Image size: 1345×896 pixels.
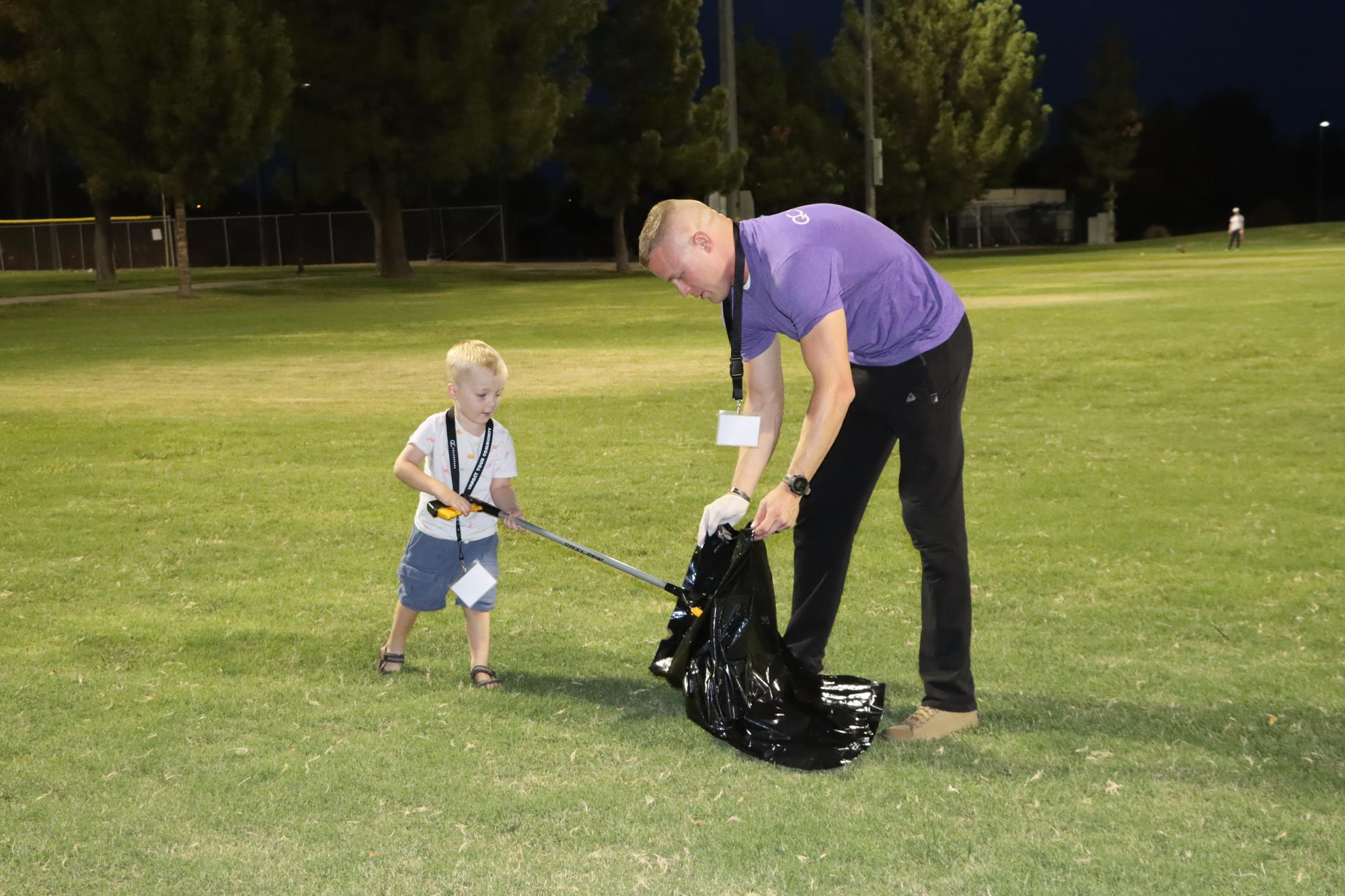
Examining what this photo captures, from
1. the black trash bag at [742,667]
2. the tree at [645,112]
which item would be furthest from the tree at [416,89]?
the black trash bag at [742,667]

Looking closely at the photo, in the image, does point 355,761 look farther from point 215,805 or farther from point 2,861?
point 2,861

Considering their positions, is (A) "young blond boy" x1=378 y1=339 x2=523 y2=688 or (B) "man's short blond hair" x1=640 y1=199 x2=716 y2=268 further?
(A) "young blond boy" x1=378 y1=339 x2=523 y2=688

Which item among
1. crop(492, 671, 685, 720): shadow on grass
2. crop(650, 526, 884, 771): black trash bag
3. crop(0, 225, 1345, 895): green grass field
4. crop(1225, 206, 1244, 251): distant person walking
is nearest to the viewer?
crop(0, 225, 1345, 895): green grass field

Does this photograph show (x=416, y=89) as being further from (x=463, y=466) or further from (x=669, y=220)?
(x=669, y=220)

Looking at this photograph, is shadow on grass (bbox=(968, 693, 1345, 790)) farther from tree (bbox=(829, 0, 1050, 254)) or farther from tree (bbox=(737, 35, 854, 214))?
tree (bbox=(829, 0, 1050, 254))

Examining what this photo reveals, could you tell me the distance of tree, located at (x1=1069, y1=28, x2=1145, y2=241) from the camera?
7688cm

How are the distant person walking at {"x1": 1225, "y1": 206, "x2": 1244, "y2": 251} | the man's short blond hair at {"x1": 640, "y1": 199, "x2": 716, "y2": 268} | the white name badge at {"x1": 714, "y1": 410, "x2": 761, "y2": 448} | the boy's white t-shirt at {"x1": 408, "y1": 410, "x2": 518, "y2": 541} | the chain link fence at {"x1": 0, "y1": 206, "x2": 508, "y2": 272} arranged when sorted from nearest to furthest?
1. the man's short blond hair at {"x1": 640, "y1": 199, "x2": 716, "y2": 268}
2. the white name badge at {"x1": 714, "y1": 410, "x2": 761, "y2": 448}
3. the boy's white t-shirt at {"x1": 408, "y1": 410, "x2": 518, "y2": 541}
4. the distant person walking at {"x1": 1225, "y1": 206, "x2": 1244, "y2": 251}
5. the chain link fence at {"x1": 0, "y1": 206, "x2": 508, "y2": 272}

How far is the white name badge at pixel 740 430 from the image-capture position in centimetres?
418

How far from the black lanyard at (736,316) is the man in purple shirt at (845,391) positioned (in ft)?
0.06

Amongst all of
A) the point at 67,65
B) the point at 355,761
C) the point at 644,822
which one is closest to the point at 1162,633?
the point at 644,822

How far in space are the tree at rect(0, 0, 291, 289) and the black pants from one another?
98.3 feet

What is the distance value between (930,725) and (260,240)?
64218 mm

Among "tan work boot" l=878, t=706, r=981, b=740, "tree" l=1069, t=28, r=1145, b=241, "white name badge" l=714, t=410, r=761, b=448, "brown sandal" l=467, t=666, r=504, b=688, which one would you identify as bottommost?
"tan work boot" l=878, t=706, r=981, b=740

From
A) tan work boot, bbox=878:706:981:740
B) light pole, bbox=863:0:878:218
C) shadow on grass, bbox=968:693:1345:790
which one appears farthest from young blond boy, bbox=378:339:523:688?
light pole, bbox=863:0:878:218
